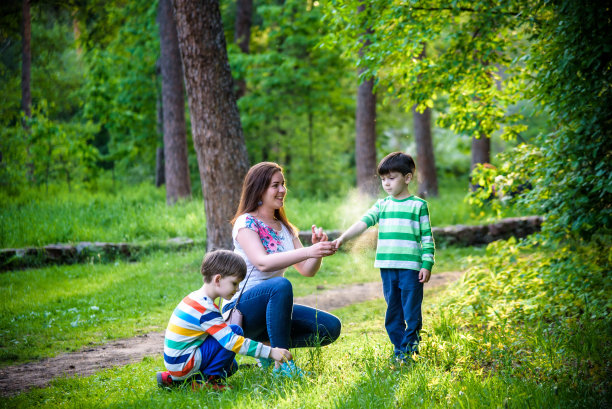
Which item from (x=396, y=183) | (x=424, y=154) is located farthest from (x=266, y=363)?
(x=424, y=154)

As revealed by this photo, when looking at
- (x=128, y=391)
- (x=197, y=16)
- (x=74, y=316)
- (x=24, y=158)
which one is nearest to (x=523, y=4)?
(x=197, y=16)

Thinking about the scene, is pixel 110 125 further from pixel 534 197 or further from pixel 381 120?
pixel 534 197

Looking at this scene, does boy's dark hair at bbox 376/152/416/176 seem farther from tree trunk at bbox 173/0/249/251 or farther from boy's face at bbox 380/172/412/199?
tree trunk at bbox 173/0/249/251

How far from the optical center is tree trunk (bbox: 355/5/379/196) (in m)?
12.5

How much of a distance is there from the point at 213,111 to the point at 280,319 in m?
4.44

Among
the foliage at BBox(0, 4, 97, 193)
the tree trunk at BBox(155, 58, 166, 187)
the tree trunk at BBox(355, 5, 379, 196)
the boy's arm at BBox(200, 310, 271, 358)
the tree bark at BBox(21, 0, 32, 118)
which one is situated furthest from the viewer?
the tree trunk at BBox(155, 58, 166, 187)

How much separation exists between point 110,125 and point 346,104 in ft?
A: 26.2

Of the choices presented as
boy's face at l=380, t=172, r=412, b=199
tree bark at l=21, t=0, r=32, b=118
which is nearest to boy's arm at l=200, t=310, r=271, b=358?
boy's face at l=380, t=172, r=412, b=199

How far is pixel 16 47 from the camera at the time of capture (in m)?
18.2

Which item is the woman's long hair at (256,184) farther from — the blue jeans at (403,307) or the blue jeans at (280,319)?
the blue jeans at (403,307)

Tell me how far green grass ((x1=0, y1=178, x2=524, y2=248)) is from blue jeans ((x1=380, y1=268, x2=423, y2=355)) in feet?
16.3

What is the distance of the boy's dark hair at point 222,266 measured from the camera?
3369 mm

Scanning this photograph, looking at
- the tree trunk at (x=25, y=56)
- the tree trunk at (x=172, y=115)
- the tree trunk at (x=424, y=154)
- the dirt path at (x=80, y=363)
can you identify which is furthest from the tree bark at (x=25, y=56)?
the dirt path at (x=80, y=363)

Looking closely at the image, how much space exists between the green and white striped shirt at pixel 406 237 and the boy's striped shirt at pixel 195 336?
1.15 m
